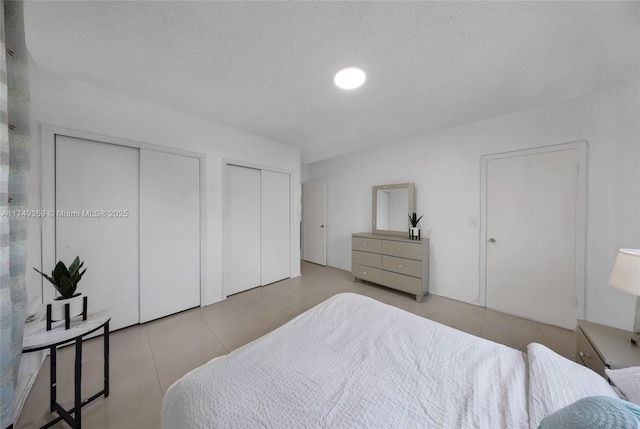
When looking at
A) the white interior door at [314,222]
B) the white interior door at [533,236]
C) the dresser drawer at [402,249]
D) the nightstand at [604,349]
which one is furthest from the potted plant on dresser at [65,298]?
the white interior door at [533,236]

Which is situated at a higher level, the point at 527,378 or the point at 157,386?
the point at 527,378

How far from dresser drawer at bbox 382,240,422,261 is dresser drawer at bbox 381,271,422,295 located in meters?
0.29

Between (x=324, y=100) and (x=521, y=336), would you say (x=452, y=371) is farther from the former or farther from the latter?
(x=324, y=100)

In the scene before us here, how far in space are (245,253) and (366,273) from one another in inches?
75.1

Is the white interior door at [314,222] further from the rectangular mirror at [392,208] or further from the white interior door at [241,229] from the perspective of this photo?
the white interior door at [241,229]

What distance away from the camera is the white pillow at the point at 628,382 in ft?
2.56

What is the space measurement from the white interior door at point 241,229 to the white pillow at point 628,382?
3229 millimetres

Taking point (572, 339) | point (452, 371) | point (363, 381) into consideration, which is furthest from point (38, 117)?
point (572, 339)

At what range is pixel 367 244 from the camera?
3447mm

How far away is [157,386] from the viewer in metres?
1.52

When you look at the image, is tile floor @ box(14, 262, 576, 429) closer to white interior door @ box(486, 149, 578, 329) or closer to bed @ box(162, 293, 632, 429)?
white interior door @ box(486, 149, 578, 329)

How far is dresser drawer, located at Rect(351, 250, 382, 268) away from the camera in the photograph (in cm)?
331

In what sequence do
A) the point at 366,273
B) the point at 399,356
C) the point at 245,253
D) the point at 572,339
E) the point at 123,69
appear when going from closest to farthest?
1. the point at 399,356
2. the point at 123,69
3. the point at 572,339
4. the point at 245,253
5. the point at 366,273

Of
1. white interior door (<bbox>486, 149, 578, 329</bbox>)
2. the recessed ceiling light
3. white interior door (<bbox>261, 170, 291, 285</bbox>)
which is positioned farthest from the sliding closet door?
white interior door (<bbox>486, 149, 578, 329</bbox>)
